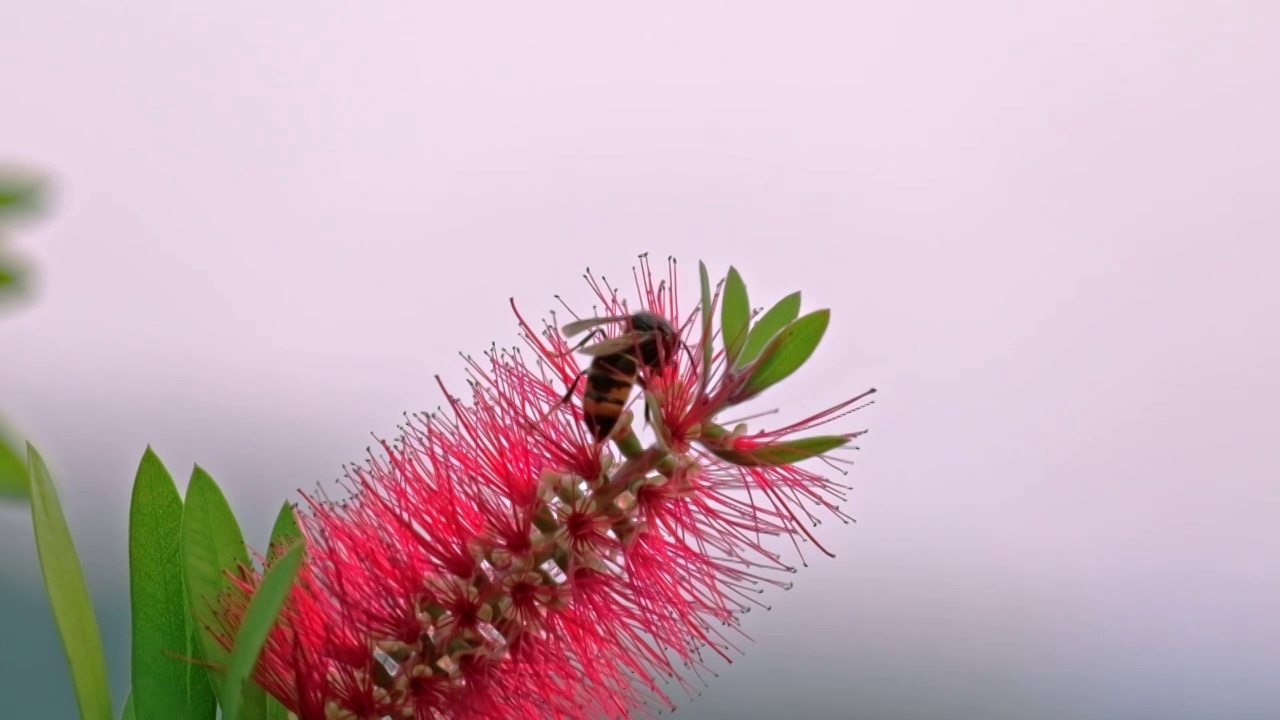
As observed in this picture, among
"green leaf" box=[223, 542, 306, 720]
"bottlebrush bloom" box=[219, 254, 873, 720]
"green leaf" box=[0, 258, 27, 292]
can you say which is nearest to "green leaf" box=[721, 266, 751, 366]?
"bottlebrush bloom" box=[219, 254, 873, 720]

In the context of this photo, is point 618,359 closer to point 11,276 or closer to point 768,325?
point 768,325

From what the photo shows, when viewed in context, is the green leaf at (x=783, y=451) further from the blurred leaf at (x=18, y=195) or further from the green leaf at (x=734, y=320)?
the blurred leaf at (x=18, y=195)

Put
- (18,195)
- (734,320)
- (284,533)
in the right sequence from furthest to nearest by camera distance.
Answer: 1. (284,533)
2. (734,320)
3. (18,195)

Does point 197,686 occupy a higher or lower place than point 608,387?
lower

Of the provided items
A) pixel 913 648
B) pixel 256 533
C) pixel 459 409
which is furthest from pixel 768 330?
pixel 913 648

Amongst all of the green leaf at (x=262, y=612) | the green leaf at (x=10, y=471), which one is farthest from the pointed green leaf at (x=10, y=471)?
the green leaf at (x=262, y=612)

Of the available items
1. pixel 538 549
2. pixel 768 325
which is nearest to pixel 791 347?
pixel 768 325
